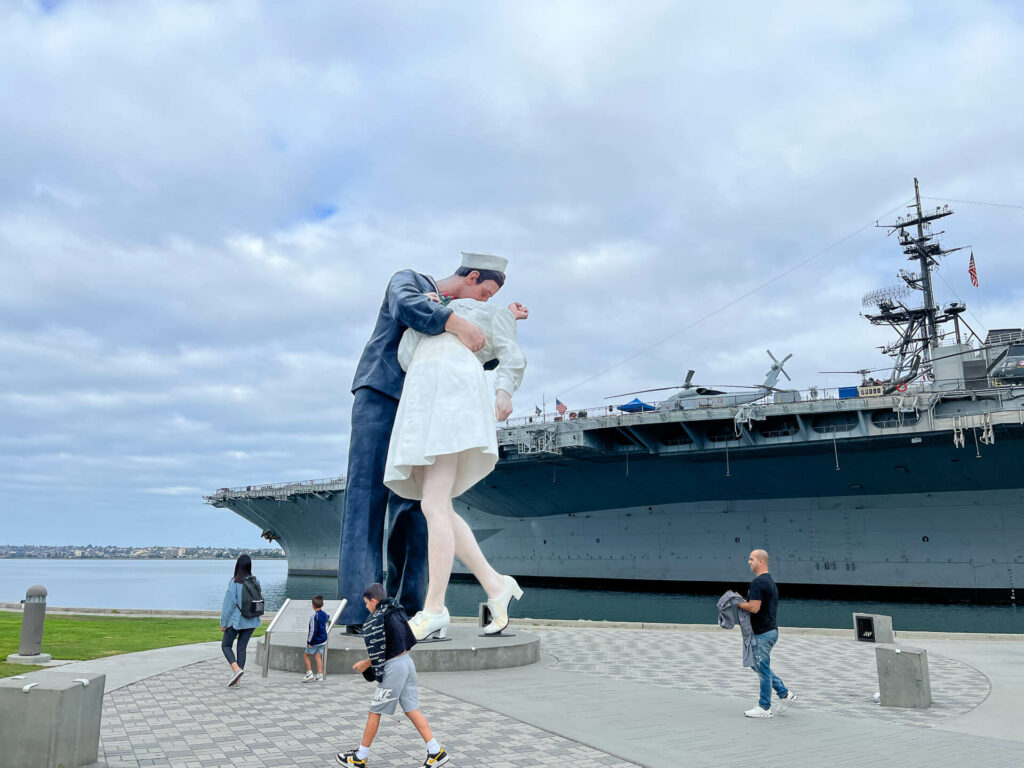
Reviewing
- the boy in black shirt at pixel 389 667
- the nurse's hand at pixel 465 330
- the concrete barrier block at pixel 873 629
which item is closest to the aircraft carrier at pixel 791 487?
the concrete barrier block at pixel 873 629

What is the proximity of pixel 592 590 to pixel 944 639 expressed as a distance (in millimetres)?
22067

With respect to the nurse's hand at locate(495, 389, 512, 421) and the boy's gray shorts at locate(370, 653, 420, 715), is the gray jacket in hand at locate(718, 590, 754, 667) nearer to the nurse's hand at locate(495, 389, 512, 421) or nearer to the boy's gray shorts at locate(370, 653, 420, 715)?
the boy's gray shorts at locate(370, 653, 420, 715)

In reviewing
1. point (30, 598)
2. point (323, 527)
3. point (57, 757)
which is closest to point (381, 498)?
point (30, 598)

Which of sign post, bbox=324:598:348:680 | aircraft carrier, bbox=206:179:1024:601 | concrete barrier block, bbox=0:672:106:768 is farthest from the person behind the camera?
aircraft carrier, bbox=206:179:1024:601

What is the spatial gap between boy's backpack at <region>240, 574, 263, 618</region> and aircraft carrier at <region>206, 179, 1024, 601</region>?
20.2 m

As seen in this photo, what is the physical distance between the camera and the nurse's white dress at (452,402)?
28.1 ft

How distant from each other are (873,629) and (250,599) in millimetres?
10380

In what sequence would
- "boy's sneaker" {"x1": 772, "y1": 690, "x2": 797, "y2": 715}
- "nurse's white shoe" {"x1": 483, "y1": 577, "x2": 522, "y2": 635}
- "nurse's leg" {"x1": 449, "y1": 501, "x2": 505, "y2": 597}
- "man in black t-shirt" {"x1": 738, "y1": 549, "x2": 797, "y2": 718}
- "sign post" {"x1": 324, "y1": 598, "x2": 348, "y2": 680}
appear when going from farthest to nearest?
1. "nurse's white shoe" {"x1": 483, "y1": 577, "x2": 522, "y2": 635}
2. "nurse's leg" {"x1": 449, "y1": 501, "x2": 505, "y2": 597}
3. "sign post" {"x1": 324, "y1": 598, "x2": 348, "y2": 680}
4. "boy's sneaker" {"x1": 772, "y1": 690, "x2": 797, "y2": 715}
5. "man in black t-shirt" {"x1": 738, "y1": 549, "x2": 797, "y2": 718}

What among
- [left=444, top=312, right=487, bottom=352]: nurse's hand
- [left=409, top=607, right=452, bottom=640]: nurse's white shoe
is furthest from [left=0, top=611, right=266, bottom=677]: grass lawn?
[left=444, top=312, right=487, bottom=352]: nurse's hand

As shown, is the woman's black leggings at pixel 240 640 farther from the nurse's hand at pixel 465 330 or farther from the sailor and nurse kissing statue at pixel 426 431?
the nurse's hand at pixel 465 330

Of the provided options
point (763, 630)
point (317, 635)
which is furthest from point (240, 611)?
point (763, 630)

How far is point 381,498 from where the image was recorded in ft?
31.9

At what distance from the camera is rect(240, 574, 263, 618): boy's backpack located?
7.86 metres

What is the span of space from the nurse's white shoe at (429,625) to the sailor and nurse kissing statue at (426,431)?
0.05 ft
